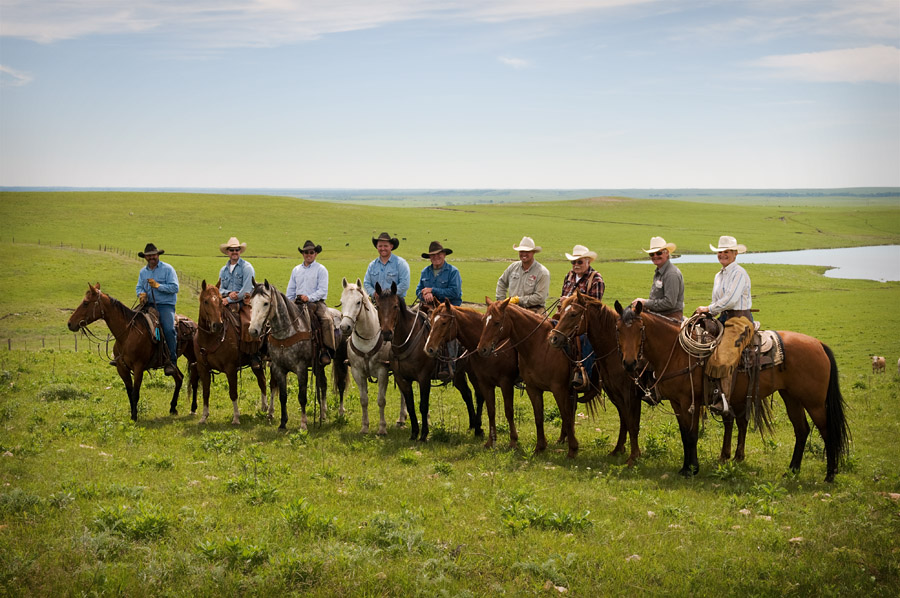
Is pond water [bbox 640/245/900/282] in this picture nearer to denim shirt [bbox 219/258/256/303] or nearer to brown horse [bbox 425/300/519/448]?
brown horse [bbox 425/300/519/448]

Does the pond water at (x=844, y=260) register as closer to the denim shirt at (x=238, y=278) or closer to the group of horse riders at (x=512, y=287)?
the group of horse riders at (x=512, y=287)

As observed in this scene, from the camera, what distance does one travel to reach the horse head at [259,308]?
13.5 meters

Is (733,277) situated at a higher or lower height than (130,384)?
higher

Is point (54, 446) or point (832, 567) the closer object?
point (832, 567)

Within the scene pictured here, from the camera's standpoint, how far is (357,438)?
1346cm

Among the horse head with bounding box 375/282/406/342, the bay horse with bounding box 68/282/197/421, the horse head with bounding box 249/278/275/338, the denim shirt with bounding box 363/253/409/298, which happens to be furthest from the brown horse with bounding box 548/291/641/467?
the bay horse with bounding box 68/282/197/421

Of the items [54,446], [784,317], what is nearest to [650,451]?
[54,446]

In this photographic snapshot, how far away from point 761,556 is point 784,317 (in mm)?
35175

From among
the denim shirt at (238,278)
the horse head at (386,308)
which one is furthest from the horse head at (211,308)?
the horse head at (386,308)

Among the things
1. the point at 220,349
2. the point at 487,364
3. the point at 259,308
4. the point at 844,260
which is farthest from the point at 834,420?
the point at 844,260

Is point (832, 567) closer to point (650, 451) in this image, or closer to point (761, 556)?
point (761, 556)

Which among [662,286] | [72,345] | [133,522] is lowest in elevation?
[72,345]

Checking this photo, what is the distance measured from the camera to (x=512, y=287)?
13984 millimetres

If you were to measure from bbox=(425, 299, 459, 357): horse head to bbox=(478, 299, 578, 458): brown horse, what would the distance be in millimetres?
647
